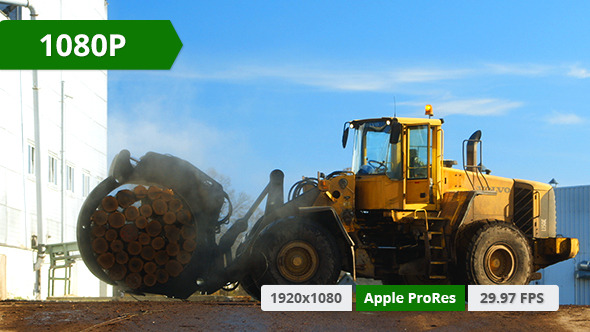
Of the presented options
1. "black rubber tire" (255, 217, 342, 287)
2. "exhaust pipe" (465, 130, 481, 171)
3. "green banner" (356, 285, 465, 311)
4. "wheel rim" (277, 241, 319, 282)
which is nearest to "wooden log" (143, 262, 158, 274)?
"black rubber tire" (255, 217, 342, 287)

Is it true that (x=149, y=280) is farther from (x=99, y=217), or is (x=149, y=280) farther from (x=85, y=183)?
(x=85, y=183)

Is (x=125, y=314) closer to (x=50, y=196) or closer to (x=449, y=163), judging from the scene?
(x=449, y=163)

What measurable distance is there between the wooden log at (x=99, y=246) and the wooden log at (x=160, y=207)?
3.33ft

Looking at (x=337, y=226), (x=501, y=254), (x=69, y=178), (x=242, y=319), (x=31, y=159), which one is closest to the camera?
(x=242, y=319)

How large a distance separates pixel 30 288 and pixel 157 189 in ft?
52.9

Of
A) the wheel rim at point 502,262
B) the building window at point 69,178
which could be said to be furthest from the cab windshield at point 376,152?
the building window at point 69,178

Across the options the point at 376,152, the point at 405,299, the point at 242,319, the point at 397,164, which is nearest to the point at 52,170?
the point at 376,152

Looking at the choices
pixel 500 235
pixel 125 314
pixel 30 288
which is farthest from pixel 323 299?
pixel 30 288

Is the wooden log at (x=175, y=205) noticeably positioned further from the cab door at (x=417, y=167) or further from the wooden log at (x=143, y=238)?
the cab door at (x=417, y=167)

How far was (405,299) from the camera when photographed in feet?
41.6

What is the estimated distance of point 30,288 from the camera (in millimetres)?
27438

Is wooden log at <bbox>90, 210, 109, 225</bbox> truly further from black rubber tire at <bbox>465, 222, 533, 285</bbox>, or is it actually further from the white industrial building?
the white industrial building

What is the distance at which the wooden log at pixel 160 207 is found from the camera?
1334cm

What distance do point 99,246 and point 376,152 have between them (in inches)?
212
